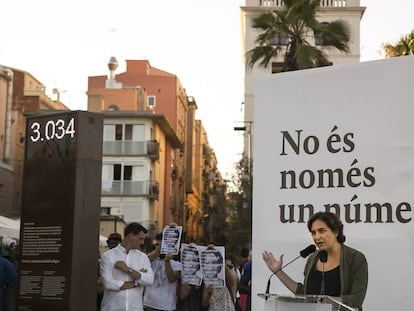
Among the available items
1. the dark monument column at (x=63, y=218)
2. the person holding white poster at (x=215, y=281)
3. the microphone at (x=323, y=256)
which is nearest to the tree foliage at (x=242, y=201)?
the person holding white poster at (x=215, y=281)

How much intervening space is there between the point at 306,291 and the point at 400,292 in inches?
29.0

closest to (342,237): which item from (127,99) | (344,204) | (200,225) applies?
(344,204)

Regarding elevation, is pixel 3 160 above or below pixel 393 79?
above

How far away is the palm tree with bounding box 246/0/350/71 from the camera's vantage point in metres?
24.5

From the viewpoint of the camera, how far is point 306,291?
6.23 meters

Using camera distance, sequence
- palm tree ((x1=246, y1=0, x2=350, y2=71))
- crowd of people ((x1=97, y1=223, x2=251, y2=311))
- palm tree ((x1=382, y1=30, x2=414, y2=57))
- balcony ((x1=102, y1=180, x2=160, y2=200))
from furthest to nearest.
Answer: balcony ((x1=102, y1=180, x2=160, y2=200)) < palm tree ((x1=382, y1=30, x2=414, y2=57)) < palm tree ((x1=246, y1=0, x2=350, y2=71)) < crowd of people ((x1=97, y1=223, x2=251, y2=311))

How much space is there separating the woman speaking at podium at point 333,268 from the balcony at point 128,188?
174ft

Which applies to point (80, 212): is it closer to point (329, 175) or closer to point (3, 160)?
point (329, 175)

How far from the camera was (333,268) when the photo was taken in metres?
6.07

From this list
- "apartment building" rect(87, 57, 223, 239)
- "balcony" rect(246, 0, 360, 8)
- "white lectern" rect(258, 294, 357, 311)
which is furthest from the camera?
"apartment building" rect(87, 57, 223, 239)

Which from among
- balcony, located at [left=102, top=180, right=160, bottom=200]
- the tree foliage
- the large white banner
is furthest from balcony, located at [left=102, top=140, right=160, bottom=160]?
the large white banner

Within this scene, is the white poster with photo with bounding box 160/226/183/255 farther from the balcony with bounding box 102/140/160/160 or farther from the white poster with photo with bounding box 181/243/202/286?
the balcony with bounding box 102/140/160/160

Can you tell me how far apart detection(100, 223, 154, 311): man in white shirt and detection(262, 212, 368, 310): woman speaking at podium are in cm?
260

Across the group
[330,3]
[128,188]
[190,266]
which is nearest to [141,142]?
[128,188]
